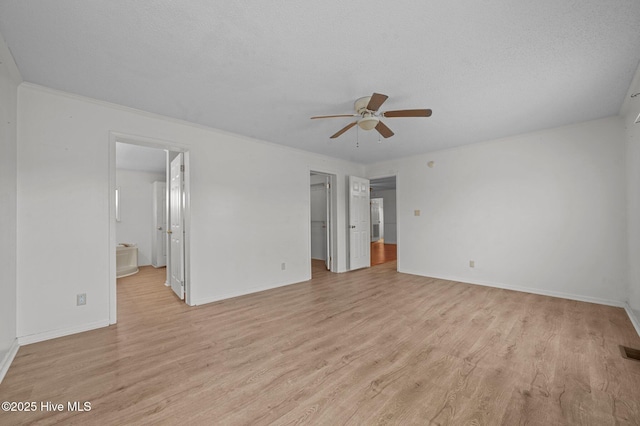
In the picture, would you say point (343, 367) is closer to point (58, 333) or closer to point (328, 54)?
point (328, 54)

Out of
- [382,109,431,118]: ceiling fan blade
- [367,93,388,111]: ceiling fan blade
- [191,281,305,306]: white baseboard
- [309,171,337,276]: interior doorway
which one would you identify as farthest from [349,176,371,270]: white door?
[367,93,388,111]: ceiling fan blade

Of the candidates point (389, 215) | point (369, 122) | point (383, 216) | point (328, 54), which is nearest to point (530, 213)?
point (369, 122)

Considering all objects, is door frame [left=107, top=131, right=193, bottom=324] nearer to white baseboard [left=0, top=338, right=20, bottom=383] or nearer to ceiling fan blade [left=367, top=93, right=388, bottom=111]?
white baseboard [left=0, top=338, right=20, bottom=383]

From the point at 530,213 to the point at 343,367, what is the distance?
3.80 m

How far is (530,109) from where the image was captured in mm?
3111

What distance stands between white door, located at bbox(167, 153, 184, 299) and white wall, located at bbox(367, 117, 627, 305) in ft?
13.7

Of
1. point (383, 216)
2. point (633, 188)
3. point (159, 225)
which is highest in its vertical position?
point (633, 188)

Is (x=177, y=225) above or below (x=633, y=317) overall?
above

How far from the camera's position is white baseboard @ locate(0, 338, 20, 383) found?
6.40 ft

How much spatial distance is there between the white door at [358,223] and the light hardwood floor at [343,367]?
2.32 metres

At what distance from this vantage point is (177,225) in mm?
3904

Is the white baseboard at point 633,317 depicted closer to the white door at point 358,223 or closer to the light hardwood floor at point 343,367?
the light hardwood floor at point 343,367

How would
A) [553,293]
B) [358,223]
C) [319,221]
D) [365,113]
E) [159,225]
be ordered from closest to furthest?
[365,113] < [553,293] < [358,223] < [159,225] < [319,221]

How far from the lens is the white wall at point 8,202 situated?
2.06 metres
